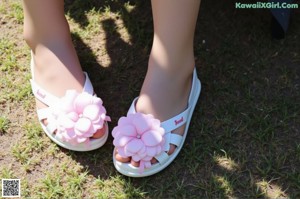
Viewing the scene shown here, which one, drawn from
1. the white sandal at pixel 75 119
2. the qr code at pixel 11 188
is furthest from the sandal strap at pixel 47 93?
the qr code at pixel 11 188

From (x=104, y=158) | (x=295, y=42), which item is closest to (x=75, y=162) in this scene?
(x=104, y=158)

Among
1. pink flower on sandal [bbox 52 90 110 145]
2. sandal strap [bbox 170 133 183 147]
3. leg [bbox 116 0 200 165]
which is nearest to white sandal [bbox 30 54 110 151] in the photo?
pink flower on sandal [bbox 52 90 110 145]

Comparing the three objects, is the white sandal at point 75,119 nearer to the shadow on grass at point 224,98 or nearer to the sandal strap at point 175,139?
the shadow on grass at point 224,98

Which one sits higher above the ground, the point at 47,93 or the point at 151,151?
the point at 47,93

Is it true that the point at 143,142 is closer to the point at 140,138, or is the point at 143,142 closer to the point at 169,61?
the point at 140,138

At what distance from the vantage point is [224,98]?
1896mm

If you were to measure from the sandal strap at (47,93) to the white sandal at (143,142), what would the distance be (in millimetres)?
202

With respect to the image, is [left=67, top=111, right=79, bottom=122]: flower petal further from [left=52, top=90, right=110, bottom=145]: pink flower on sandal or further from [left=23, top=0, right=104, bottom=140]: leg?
[left=23, top=0, right=104, bottom=140]: leg

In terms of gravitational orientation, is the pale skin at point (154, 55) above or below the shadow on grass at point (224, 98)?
above

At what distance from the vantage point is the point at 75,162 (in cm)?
171

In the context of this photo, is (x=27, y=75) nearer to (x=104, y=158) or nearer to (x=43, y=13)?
(x=43, y=13)

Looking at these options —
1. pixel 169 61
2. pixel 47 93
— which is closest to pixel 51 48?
pixel 47 93

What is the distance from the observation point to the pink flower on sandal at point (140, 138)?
159cm

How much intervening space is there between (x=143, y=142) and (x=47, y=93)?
0.39 metres
